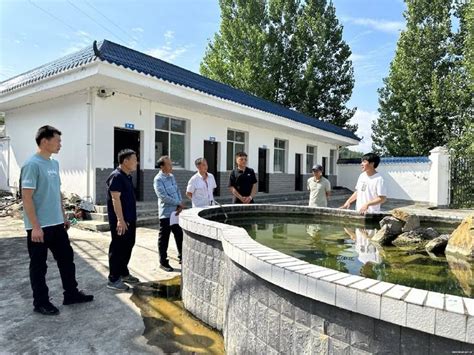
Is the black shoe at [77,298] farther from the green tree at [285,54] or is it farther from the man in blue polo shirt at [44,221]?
the green tree at [285,54]

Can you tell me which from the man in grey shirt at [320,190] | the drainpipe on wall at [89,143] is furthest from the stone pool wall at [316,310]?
the drainpipe on wall at [89,143]

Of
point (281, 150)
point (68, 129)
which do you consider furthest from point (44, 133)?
point (281, 150)

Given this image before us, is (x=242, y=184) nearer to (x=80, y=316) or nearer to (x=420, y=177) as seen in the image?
(x=80, y=316)

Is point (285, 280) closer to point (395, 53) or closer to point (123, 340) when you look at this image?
point (123, 340)

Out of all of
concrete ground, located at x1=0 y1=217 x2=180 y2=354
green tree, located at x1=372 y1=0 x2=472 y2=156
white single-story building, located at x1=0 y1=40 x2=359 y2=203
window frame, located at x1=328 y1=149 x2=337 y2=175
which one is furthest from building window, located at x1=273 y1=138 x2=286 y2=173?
concrete ground, located at x1=0 y1=217 x2=180 y2=354

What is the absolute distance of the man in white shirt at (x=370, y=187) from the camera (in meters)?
4.64

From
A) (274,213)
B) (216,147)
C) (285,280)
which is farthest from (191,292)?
(216,147)

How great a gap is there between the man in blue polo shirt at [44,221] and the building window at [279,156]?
14.2 m

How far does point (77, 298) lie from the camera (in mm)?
3740

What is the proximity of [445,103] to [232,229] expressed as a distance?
2002 cm

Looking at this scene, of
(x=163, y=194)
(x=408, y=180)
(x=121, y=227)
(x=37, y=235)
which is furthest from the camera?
(x=408, y=180)

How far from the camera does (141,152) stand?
10.6 meters

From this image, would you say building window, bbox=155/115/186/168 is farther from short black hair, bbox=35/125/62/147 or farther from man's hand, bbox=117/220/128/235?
short black hair, bbox=35/125/62/147

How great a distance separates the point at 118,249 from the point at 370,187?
10.8 ft
